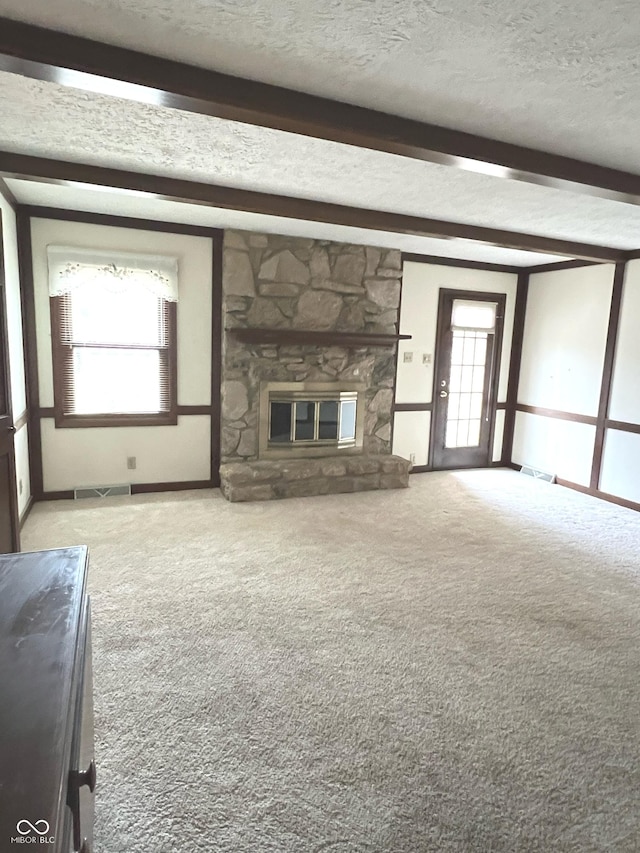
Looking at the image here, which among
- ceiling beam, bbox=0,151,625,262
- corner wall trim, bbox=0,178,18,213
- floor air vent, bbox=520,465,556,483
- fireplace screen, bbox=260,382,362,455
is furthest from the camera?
floor air vent, bbox=520,465,556,483

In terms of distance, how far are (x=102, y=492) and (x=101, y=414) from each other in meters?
0.71

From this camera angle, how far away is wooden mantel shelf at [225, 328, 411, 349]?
192 inches

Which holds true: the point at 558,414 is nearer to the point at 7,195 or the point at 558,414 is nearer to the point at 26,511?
the point at 26,511

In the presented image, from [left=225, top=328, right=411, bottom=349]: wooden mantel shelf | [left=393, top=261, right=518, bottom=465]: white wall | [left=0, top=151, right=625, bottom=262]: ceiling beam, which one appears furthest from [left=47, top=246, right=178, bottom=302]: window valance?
[left=393, top=261, right=518, bottom=465]: white wall

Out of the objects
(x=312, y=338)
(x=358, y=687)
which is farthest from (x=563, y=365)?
(x=358, y=687)

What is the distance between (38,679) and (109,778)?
3.30ft

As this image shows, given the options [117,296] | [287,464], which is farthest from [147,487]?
[117,296]

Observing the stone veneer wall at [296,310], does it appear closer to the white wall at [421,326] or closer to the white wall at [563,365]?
the white wall at [421,326]

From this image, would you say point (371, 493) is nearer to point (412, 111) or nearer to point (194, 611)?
point (194, 611)

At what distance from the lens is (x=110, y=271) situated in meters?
4.51

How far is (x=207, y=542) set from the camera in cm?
382

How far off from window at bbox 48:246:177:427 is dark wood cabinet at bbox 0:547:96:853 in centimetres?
340

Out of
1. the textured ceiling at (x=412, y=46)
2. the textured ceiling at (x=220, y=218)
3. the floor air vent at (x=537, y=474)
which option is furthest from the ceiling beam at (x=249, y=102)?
the floor air vent at (x=537, y=474)

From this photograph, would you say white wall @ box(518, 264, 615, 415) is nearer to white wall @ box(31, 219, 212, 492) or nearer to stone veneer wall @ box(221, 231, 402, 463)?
stone veneer wall @ box(221, 231, 402, 463)
